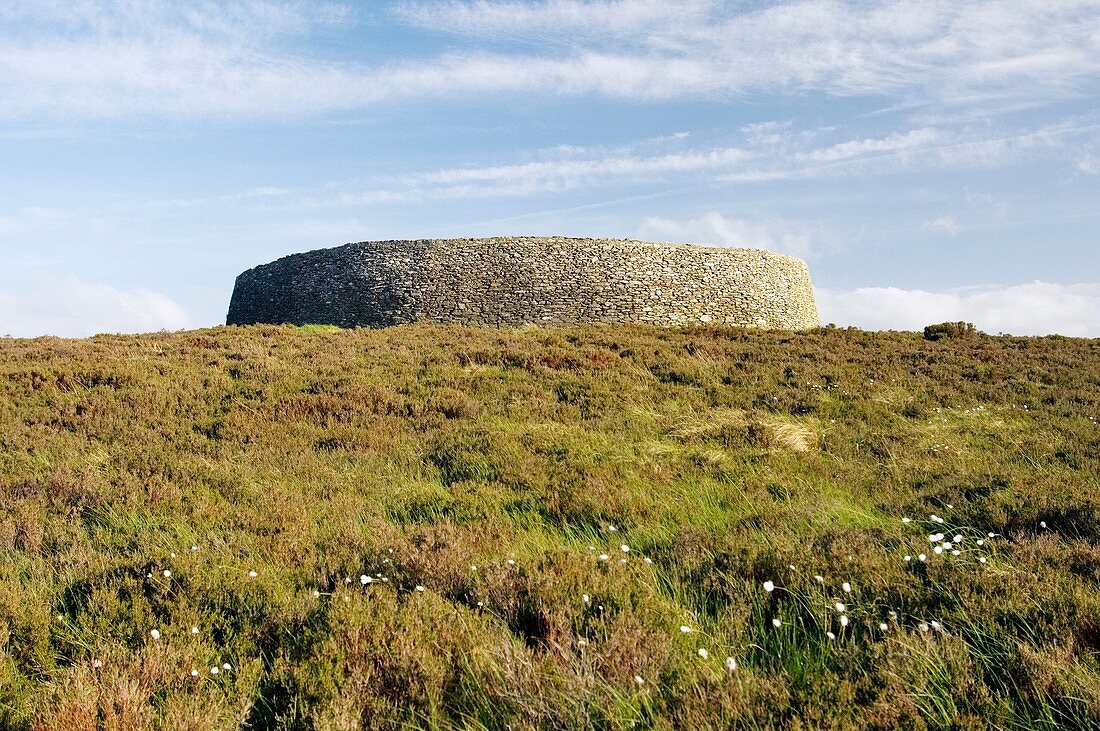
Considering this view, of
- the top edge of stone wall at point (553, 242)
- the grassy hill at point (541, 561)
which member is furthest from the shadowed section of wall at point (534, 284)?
the grassy hill at point (541, 561)

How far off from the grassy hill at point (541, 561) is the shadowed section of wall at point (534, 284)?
66.9ft

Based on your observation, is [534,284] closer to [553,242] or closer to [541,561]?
[553,242]

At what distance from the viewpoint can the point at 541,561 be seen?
4.93 m

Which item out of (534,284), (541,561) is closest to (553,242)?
(534,284)

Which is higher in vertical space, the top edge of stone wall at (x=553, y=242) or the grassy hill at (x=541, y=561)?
the top edge of stone wall at (x=553, y=242)

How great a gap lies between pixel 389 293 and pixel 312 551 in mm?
29289

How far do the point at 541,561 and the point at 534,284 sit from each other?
2853cm

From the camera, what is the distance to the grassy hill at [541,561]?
345 centimetres

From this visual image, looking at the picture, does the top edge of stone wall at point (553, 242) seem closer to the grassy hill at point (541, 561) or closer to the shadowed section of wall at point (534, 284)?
the shadowed section of wall at point (534, 284)

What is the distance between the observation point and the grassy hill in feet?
11.3

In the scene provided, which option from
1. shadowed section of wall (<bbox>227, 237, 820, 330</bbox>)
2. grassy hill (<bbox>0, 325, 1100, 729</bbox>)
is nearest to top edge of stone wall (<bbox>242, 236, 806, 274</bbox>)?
shadowed section of wall (<bbox>227, 237, 820, 330</bbox>)

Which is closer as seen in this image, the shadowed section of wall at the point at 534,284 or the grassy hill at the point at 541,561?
the grassy hill at the point at 541,561

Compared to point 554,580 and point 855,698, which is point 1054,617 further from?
point 554,580

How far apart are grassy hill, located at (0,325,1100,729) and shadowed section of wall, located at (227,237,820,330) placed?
66.9 feet
